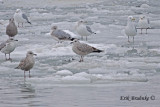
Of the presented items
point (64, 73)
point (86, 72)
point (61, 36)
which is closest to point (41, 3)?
point (61, 36)

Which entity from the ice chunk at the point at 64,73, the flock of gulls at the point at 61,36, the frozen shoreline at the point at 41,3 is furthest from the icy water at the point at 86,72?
the frozen shoreline at the point at 41,3

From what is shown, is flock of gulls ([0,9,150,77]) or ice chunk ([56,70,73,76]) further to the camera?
flock of gulls ([0,9,150,77])

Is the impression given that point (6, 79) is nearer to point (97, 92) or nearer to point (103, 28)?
point (97, 92)

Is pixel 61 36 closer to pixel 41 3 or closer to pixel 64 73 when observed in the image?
pixel 64 73

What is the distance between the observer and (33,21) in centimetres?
2367

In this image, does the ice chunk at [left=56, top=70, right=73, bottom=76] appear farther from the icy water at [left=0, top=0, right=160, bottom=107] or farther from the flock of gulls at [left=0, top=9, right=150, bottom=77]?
the flock of gulls at [left=0, top=9, right=150, bottom=77]

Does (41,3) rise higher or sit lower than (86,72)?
higher

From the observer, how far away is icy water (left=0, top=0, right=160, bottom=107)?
9312 mm

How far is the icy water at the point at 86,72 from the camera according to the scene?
30.6ft

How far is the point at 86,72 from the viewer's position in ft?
39.2

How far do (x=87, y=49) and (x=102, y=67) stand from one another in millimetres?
1034

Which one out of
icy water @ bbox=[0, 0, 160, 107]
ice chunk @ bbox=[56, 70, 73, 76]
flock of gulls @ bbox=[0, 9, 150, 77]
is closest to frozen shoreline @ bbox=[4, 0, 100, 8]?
flock of gulls @ bbox=[0, 9, 150, 77]

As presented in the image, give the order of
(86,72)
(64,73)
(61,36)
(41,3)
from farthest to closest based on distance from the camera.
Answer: (41,3) < (61,36) < (86,72) < (64,73)

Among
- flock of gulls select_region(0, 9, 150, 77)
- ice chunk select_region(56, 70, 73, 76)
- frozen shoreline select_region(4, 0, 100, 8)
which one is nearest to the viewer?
ice chunk select_region(56, 70, 73, 76)
